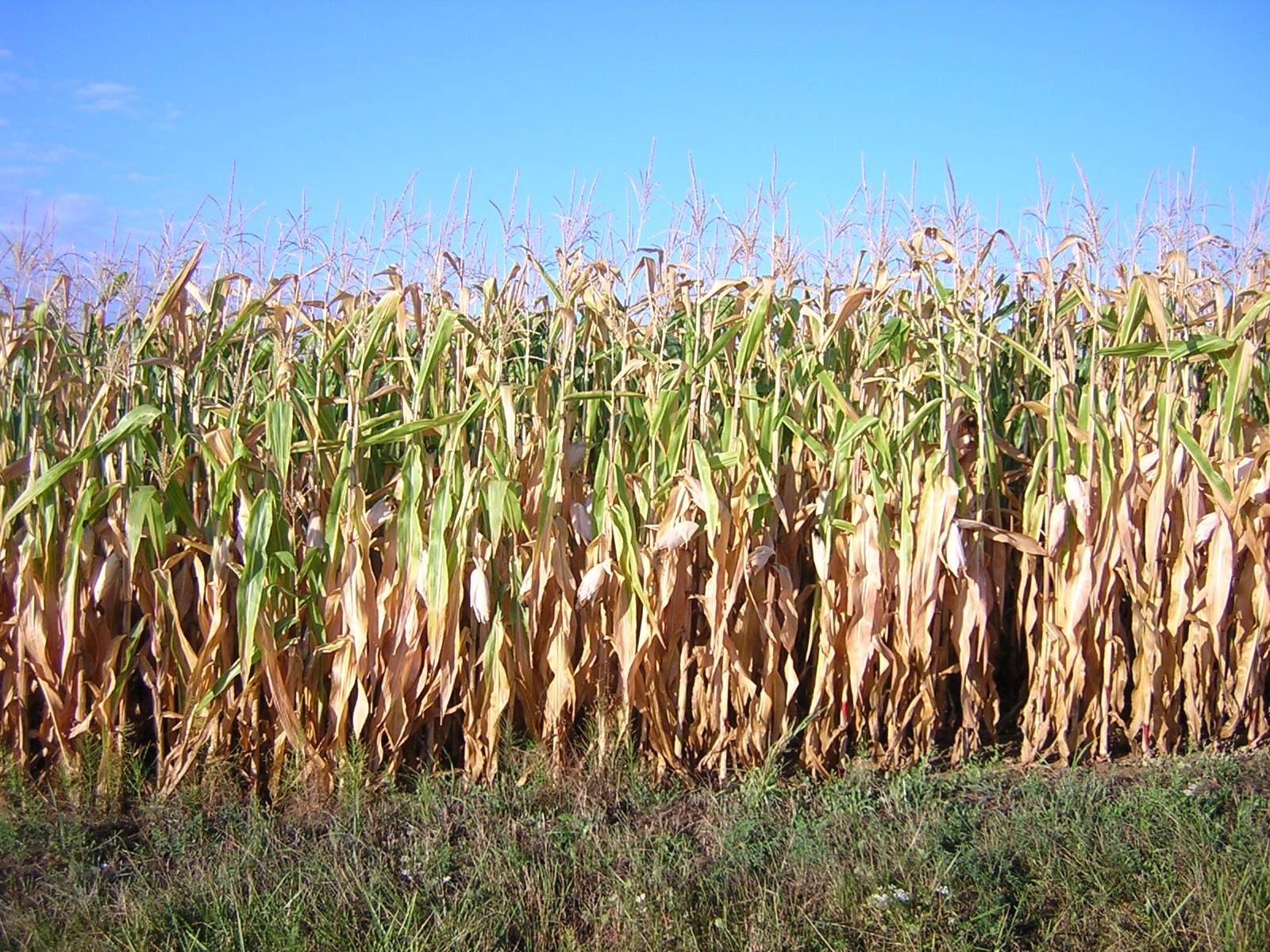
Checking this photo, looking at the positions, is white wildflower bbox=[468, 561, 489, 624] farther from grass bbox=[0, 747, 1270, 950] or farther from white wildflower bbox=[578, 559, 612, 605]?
grass bbox=[0, 747, 1270, 950]

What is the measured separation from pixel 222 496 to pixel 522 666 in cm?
98

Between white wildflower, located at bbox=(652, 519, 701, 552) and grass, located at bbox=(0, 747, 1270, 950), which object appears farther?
white wildflower, located at bbox=(652, 519, 701, 552)

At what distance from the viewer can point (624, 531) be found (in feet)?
9.62

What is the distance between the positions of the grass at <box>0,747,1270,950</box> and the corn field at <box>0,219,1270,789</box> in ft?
0.55

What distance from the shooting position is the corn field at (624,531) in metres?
2.94

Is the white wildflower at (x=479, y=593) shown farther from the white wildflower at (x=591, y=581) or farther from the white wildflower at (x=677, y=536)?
the white wildflower at (x=677, y=536)

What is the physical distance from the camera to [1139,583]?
3172 mm

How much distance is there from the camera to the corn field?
116 inches

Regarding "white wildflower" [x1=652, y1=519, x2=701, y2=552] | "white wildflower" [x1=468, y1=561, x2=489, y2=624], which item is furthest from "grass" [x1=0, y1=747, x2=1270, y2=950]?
"white wildflower" [x1=652, y1=519, x2=701, y2=552]

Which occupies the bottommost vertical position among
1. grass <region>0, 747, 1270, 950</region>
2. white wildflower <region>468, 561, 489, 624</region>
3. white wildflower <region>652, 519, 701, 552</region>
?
grass <region>0, 747, 1270, 950</region>

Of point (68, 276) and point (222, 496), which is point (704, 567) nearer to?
point (222, 496)

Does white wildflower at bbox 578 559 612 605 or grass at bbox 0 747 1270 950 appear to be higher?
white wildflower at bbox 578 559 612 605

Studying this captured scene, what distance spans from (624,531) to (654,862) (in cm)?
90

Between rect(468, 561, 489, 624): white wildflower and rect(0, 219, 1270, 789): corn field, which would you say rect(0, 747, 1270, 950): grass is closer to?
rect(0, 219, 1270, 789): corn field
